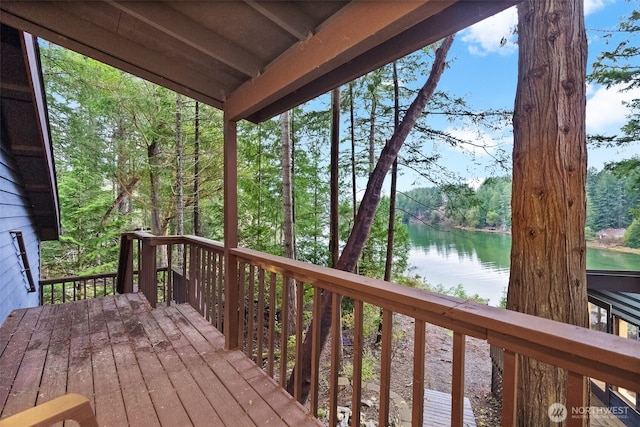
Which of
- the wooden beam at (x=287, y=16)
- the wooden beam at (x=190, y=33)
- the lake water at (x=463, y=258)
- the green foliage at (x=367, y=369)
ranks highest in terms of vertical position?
the wooden beam at (x=190, y=33)

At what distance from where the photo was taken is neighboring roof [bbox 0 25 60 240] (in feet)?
10.8

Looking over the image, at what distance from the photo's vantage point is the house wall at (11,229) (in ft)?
11.8

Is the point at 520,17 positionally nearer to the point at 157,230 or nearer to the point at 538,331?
the point at 538,331

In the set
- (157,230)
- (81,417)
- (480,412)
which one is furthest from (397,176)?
(157,230)

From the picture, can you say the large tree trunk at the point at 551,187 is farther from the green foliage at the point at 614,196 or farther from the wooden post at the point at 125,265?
the green foliage at the point at 614,196

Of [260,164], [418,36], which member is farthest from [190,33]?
[260,164]

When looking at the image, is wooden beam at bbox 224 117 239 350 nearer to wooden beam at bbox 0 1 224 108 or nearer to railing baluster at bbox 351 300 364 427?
wooden beam at bbox 0 1 224 108

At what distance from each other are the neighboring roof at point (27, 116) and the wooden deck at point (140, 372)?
7.75ft

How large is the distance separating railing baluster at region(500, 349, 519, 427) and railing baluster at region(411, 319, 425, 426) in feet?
1.00

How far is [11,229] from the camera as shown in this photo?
3984 millimetres

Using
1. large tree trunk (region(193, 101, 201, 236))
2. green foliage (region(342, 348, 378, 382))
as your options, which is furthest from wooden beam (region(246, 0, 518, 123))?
large tree trunk (region(193, 101, 201, 236))

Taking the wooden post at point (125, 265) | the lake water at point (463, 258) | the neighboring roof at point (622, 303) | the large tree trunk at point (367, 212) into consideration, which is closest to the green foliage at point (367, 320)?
the lake water at point (463, 258)

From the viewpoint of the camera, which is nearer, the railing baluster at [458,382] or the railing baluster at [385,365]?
the railing baluster at [458,382]

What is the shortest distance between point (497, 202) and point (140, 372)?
7350 millimetres
